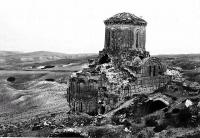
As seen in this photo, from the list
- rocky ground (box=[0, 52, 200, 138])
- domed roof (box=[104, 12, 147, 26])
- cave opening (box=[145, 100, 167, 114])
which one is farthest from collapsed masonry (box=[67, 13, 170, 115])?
cave opening (box=[145, 100, 167, 114])

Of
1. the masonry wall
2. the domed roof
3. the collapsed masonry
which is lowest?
the collapsed masonry

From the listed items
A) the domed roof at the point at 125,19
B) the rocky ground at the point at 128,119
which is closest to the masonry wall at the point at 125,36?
the domed roof at the point at 125,19

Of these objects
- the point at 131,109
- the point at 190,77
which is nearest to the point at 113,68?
the point at 131,109

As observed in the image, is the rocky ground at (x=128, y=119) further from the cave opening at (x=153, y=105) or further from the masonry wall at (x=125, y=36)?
the masonry wall at (x=125, y=36)

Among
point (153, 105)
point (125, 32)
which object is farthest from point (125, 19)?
point (153, 105)

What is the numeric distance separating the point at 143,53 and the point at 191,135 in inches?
644

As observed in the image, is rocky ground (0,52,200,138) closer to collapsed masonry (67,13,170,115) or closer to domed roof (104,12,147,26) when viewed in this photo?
collapsed masonry (67,13,170,115)

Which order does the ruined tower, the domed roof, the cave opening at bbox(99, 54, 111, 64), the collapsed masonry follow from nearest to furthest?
the collapsed masonry → the domed roof → the ruined tower → the cave opening at bbox(99, 54, 111, 64)

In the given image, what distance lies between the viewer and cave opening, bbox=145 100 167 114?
34031 mm

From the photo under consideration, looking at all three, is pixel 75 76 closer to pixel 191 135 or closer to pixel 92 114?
pixel 92 114

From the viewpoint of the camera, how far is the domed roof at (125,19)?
4061cm

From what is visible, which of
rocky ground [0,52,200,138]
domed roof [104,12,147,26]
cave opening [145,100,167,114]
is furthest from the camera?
domed roof [104,12,147,26]

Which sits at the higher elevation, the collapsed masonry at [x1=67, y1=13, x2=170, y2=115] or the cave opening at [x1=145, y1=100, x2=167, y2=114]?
the collapsed masonry at [x1=67, y1=13, x2=170, y2=115]

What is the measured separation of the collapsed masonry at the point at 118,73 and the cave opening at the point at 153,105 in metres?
3.05
